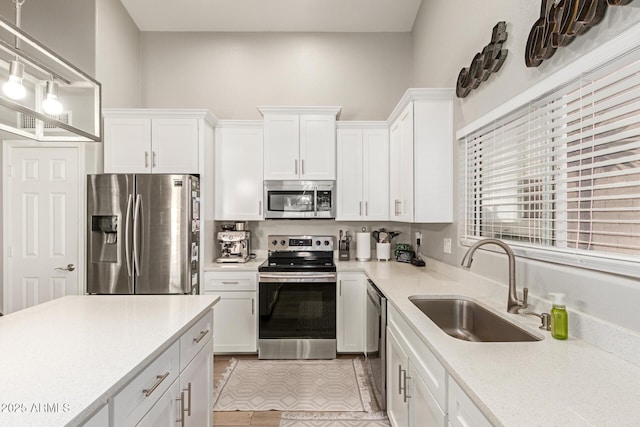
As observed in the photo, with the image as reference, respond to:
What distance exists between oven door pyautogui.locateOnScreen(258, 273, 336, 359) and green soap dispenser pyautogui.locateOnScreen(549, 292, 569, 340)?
2033 millimetres

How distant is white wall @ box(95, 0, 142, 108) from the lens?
319 centimetres

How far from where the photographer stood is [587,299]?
4.23 feet

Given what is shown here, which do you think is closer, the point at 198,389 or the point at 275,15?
the point at 198,389

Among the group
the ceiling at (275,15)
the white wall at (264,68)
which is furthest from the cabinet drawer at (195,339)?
the ceiling at (275,15)

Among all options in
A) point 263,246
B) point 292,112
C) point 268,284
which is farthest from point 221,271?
point 292,112

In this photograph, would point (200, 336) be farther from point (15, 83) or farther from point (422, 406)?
point (15, 83)

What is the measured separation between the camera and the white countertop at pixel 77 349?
0.84 m

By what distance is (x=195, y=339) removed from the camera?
1614 millimetres

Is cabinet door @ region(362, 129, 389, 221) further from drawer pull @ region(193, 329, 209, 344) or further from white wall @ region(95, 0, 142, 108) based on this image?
white wall @ region(95, 0, 142, 108)

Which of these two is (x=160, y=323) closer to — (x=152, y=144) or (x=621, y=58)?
(x=621, y=58)

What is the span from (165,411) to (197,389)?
0.37 meters

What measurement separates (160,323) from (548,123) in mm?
1882

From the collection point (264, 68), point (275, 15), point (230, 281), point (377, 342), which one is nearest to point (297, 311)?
point (230, 281)

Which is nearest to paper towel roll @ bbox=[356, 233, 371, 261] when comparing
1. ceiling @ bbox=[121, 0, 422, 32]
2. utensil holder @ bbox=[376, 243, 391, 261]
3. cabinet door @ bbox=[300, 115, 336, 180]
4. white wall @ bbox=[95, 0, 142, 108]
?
utensil holder @ bbox=[376, 243, 391, 261]
